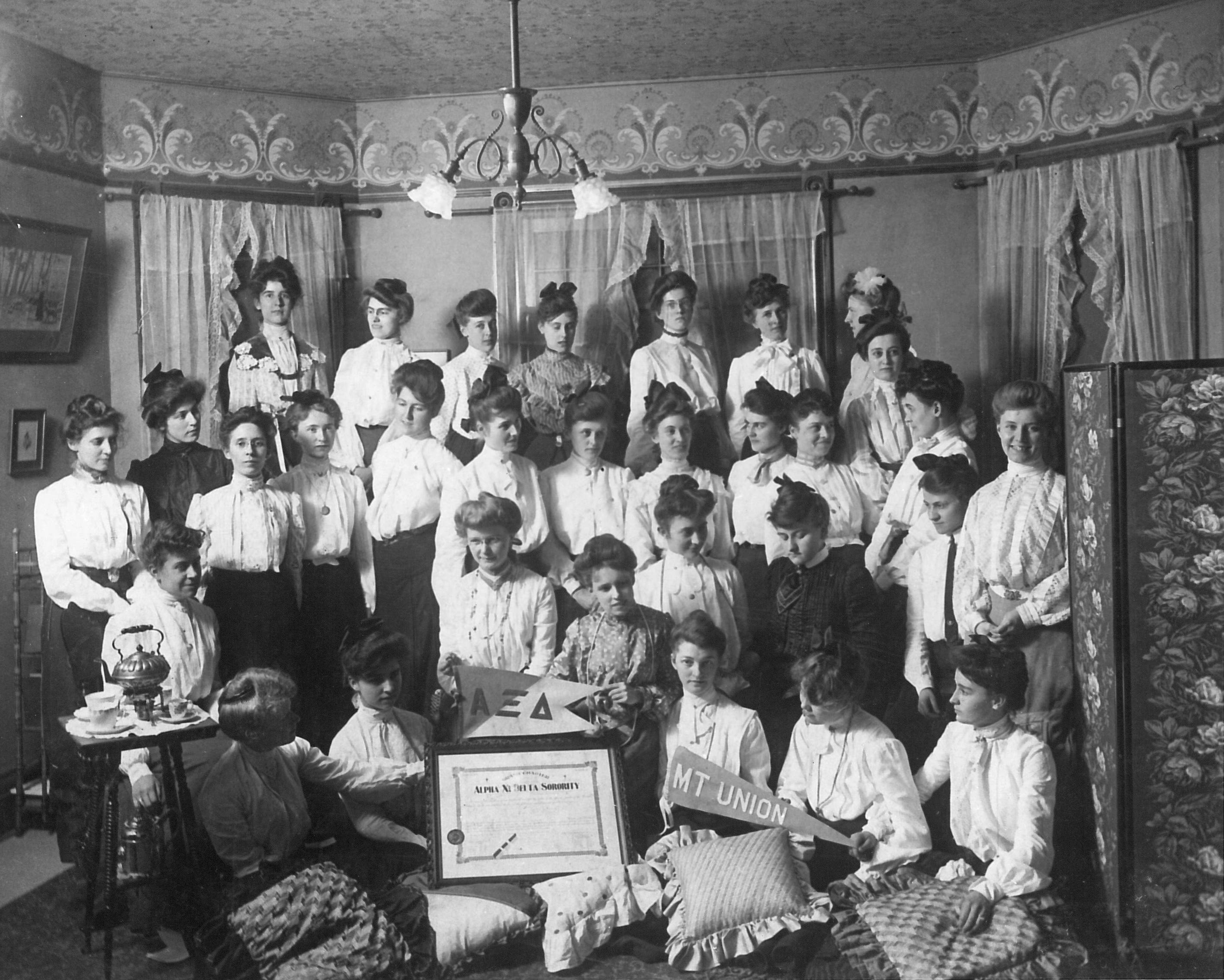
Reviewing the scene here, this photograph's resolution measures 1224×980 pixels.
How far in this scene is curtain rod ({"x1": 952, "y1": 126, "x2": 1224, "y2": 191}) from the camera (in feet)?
11.4

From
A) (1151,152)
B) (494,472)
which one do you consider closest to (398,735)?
(494,472)

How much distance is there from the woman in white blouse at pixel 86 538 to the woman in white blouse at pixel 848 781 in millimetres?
2250

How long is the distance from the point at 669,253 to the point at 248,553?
1710mm

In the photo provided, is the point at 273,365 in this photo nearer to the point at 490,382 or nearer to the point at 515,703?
the point at 490,382

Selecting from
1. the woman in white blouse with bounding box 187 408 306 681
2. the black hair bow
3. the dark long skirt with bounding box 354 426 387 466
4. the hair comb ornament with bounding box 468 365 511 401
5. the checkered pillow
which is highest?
the hair comb ornament with bounding box 468 365 511 401

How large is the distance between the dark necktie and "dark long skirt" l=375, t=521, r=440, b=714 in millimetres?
1659

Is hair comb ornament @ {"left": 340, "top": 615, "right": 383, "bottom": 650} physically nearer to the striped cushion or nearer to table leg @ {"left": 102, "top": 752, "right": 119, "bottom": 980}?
table leg @ {"left": 102, "top": 752, "right": 119, "bottom": 980}

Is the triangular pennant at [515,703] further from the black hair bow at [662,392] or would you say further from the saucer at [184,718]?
the black hair bow at [662,392]

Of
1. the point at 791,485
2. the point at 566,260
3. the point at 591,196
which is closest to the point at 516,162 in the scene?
the point at 591,196

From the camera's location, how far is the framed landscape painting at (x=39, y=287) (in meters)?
3.67

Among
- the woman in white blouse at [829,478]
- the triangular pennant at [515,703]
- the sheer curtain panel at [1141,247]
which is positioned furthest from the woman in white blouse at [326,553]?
the sheer curtain panel at [1141,247]

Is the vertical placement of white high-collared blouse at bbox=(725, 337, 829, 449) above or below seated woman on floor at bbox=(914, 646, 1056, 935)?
above

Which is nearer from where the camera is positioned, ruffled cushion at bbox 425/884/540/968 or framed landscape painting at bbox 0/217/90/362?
ruffled cushion at bbox 425/884/540/968

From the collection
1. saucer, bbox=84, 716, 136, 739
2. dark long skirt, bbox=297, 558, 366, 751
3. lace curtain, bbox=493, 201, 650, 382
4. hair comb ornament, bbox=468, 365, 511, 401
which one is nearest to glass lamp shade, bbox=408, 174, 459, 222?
lace curtain, bbox=493, 201, 650, 382
